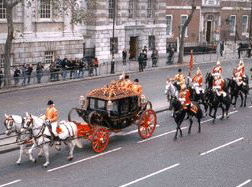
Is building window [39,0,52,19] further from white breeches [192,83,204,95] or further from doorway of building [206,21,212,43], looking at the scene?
doorway of building [206,21,212,43]

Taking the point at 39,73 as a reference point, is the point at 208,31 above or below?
above

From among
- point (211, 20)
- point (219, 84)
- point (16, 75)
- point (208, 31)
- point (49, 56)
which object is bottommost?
point (16, 75)

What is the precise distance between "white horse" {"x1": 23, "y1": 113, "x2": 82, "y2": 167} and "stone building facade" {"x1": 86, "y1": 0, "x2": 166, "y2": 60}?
89.1 ft

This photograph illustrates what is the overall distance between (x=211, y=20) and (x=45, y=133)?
155 feet

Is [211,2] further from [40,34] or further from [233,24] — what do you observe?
[40,34]

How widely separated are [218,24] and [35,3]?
30.8 meters

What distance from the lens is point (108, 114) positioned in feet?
55.2

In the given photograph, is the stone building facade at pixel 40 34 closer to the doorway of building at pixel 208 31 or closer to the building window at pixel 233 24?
the doorway of building at pixel 208 31

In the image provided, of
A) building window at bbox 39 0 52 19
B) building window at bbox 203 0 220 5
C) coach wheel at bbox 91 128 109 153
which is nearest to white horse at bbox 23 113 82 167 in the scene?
coach wheel at bbox 91 128 109 153

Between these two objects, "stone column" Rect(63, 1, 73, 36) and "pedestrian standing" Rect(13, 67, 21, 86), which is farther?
"stone column" Rect(63, 1, 73, 36)

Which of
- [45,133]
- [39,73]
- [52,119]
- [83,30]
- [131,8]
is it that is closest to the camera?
[45,133]

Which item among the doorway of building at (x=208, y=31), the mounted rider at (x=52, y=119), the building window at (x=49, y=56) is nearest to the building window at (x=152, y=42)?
the doorway of building at (x=208, y=31)

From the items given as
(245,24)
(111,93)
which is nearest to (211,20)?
(245,24)

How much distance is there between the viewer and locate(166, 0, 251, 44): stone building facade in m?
54.7
